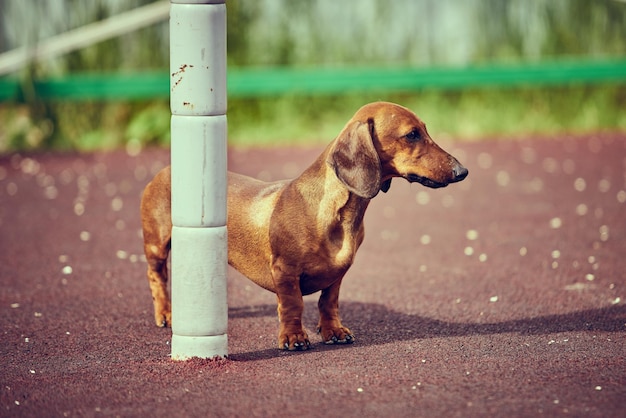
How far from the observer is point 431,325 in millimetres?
5789

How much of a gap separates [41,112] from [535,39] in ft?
21.3

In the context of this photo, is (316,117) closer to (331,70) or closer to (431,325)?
(331,70)

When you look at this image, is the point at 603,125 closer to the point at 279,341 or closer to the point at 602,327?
the point at 602,327

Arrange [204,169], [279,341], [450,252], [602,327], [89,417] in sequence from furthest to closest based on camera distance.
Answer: [450,252], [602,327], [279,341], [204,169], [89,417]

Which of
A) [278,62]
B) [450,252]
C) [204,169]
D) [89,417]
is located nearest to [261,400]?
[89,417]

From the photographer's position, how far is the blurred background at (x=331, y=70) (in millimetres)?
13422

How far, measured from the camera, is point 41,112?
A: 13.3 m

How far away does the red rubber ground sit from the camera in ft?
14.7

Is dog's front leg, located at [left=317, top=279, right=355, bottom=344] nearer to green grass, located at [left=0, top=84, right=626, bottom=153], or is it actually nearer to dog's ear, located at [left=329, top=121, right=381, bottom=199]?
dog's ear, located at [left=329, top=121, right=381, bottom=199]

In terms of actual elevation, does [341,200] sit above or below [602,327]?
above

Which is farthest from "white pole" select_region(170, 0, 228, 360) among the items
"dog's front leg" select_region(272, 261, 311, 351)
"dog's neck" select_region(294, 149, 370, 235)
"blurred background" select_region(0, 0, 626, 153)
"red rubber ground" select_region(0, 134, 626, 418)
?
"blurred background" select_region(0, 0, 626, 153)

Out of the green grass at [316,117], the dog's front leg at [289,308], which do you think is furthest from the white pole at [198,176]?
the green grass at [316,117]

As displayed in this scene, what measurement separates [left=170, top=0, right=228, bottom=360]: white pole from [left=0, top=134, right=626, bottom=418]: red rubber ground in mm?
198

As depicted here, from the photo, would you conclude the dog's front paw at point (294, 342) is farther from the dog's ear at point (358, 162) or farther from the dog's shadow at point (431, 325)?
the dog's ear at point (358, 162)
